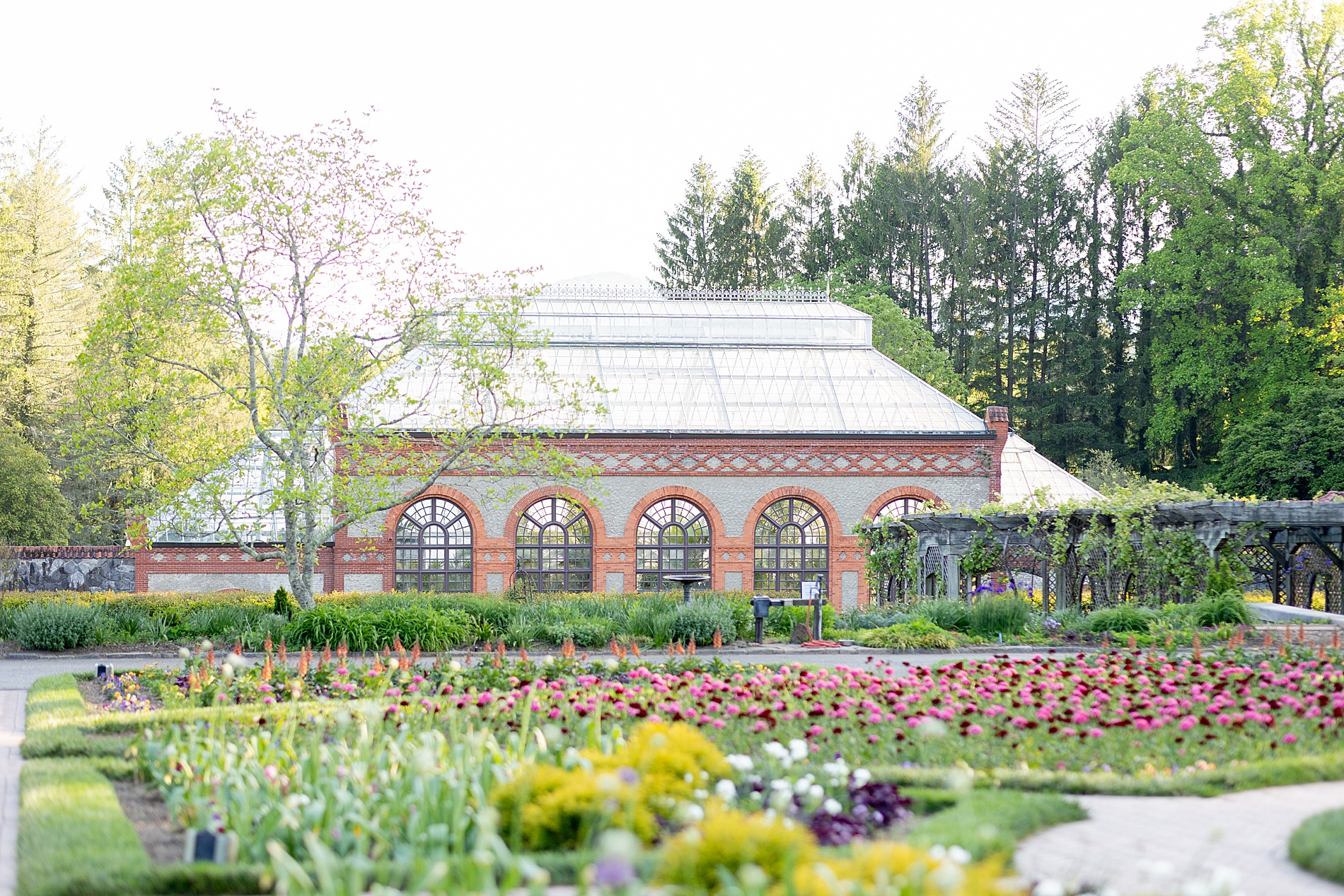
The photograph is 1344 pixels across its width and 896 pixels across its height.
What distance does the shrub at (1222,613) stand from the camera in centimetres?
1557

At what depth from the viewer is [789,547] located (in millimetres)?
27953

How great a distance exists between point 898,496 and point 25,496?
22.9 m

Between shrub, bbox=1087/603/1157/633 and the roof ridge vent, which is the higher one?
the roof ridge vent

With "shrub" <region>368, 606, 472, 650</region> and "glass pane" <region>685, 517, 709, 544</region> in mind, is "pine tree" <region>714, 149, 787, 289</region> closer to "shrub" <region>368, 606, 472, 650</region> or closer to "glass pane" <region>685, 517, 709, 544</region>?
"glass pane" <region>685, 517, 709, 544</region>

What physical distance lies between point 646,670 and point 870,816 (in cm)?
490

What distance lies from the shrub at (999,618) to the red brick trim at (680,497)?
10.8 metres

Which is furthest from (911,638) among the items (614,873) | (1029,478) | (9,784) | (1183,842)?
(1029,478)

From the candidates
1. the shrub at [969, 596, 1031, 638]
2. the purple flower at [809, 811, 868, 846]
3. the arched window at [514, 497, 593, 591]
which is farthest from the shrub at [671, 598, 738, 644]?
the arched window at [514, 497, 593, 591]

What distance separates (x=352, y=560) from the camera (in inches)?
1063

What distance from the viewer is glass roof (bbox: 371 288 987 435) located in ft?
94.8

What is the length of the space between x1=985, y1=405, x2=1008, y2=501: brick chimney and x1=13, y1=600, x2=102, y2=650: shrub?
20262 mm

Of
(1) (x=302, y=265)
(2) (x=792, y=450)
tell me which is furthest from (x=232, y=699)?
(2) (x=792, y=450)

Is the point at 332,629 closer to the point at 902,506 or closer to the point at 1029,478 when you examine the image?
the point at 902,506

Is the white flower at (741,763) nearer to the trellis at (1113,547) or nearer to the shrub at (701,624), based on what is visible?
the shrub at (701,624)
